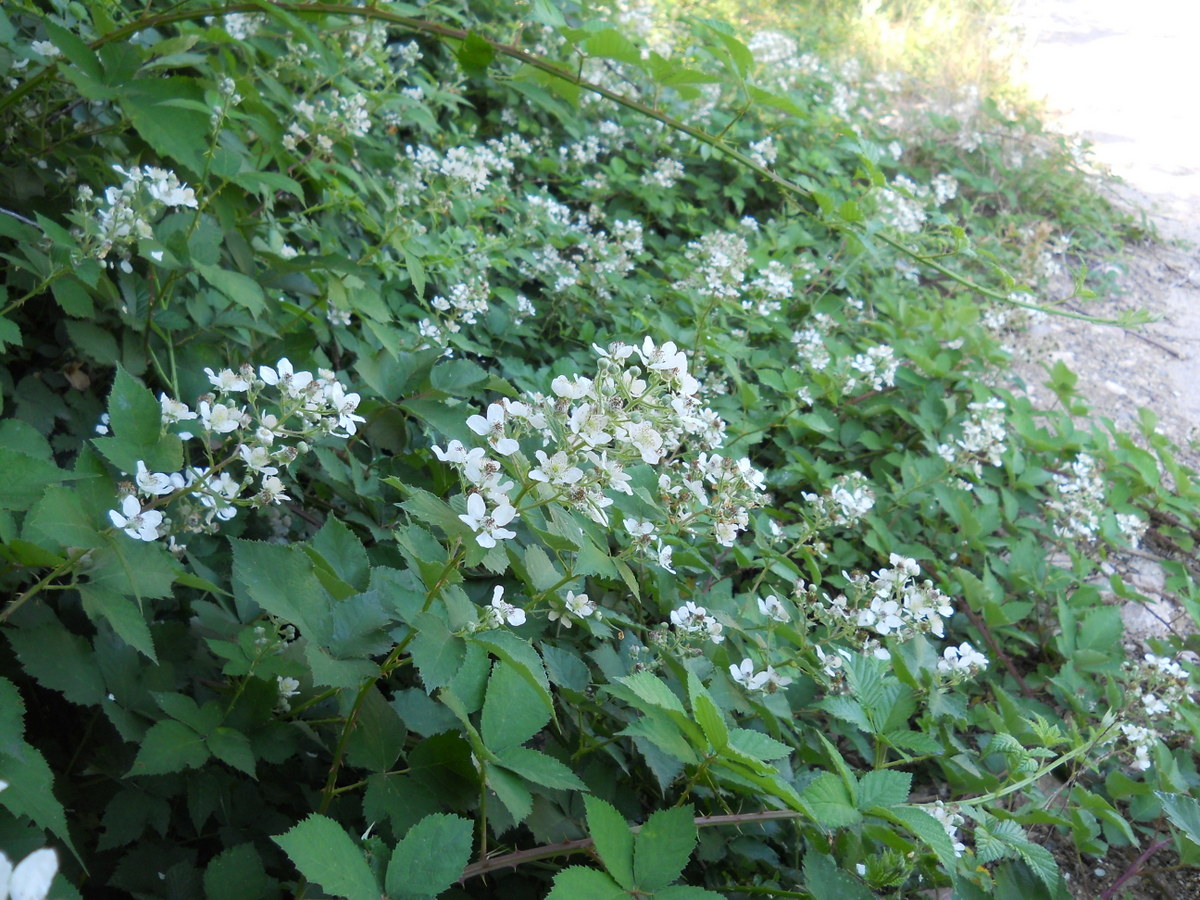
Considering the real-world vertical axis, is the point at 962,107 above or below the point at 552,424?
below

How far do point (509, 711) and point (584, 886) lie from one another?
259 mm

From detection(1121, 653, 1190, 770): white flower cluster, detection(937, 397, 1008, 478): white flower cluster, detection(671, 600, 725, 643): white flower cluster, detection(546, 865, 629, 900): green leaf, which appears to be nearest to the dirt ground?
detection(1121, 653, 1190, 770): white flower cluster

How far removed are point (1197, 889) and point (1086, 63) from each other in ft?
39.6

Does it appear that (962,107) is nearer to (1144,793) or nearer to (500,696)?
(1144,793)

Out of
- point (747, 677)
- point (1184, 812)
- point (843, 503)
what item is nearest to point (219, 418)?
point (747, 677)

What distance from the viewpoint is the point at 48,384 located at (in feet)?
6.38

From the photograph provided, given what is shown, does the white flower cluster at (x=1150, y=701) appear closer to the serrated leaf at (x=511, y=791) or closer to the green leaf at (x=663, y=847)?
the green leaf at (x=663, y=847)

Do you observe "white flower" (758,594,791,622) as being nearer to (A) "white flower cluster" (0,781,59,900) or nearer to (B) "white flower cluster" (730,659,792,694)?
(B) "white flower cluster" (730,659,792,694)

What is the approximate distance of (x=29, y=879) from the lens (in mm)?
532

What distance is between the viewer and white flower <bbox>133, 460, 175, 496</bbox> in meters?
1.24

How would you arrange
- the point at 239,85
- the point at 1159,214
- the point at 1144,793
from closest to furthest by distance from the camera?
the point at 239,85 < the point at 1144,793 < the point at 1159,214

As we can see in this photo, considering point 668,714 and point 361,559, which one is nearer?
point 668,714

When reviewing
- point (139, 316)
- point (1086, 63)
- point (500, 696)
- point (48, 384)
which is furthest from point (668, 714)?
point (1086, 63)

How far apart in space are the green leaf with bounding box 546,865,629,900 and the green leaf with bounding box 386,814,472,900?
0.42ft
